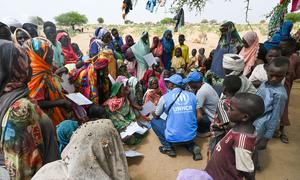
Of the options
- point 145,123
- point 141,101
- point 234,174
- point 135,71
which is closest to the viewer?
point 234,174

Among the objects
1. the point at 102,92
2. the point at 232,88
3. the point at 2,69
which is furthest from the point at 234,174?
the point at 102,92

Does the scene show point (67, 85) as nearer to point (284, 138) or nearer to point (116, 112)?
point (116, 112)

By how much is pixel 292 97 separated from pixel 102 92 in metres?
5.35

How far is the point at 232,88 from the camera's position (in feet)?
9.25

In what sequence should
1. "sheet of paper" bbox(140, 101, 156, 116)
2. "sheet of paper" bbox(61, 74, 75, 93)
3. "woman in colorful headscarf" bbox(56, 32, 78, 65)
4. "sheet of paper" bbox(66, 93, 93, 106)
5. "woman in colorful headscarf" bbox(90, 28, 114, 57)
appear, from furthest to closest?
"woman in colorful headscarf" bbox(56, 32, 78, 65), "woman in colorful headscarf" bbox(90, 28, 114, 57), "sheet of paper" bbox(140, 101, 156, 116), "sheet of paper" bbox(61, 74, 75, 93), "sheet of paper" bbox(66, 93, 93, 106)

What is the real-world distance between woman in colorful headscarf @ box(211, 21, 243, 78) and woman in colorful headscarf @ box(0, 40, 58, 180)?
412 centimetres

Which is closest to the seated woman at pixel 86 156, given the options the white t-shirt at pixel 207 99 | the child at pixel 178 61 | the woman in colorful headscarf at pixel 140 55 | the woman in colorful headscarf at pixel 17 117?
the woman in colorful headscarf at pixel 17 117

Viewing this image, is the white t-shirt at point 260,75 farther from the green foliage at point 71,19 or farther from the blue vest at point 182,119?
the green foliage at point 71,19

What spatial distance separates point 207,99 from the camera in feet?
14.2

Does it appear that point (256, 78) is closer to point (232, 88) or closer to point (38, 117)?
point (232, 88)

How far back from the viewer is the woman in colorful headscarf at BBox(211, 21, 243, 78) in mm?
5383

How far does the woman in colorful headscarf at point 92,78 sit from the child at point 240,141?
2.45m

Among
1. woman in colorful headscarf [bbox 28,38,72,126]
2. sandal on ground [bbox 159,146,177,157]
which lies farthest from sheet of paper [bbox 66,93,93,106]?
sandal on ground [bbox 159,146,177,157]

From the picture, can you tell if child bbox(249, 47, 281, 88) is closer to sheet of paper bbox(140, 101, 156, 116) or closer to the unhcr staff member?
the unhcr staff member
